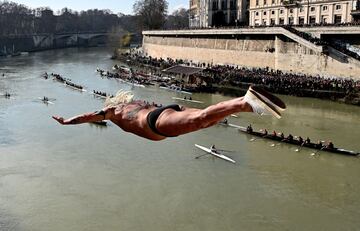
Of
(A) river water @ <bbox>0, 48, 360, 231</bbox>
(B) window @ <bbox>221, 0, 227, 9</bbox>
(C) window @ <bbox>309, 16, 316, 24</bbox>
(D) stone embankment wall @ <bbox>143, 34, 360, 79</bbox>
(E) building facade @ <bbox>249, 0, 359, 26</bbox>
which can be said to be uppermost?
(B) window @ <bbox>221, 0, 227, 9</bbox>

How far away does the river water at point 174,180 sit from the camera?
37.5 ft

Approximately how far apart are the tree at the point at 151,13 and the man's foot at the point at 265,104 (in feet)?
217

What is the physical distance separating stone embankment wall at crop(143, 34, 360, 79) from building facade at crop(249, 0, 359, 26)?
4691mm

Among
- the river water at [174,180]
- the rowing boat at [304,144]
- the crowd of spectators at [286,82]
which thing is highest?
the crowd of spectators at [286,82]

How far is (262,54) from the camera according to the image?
Result: 34531 millimetres

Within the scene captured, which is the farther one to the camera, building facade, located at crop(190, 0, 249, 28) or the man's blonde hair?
building facade, located at crop(190, 0, 249, 28)

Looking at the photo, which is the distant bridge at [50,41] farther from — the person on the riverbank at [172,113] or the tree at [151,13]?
the person on the riverbank at [172,113]

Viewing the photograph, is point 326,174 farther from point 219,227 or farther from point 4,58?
point 4,58

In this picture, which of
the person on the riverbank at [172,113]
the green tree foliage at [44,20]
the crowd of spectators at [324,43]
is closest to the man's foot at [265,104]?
the person on the riverbank at [172,113]

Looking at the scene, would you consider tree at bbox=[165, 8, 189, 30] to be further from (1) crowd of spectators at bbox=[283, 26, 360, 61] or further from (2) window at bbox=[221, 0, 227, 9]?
Result: (1) crowd of spectators at bbox=[283, 26, 360, 61]

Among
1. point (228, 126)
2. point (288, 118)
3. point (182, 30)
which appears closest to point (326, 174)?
point (228, 126)

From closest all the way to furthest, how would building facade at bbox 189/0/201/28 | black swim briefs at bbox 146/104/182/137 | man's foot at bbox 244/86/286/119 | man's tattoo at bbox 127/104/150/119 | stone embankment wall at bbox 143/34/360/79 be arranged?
man's foot at bbox 244/86/286/119 → black swim briefs at bbox 146/104/182/137 → man's tattoo at bbox 127/104/150/119 → stone embankment wall at bbox 143/34/360/79 → building facade at bbox 189/0/201/28

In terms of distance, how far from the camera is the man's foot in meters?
2.32

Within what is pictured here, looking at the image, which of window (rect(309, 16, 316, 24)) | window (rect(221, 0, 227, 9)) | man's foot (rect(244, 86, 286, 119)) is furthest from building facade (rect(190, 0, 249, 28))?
man's foot (rect(244, 86, 286, 119))
